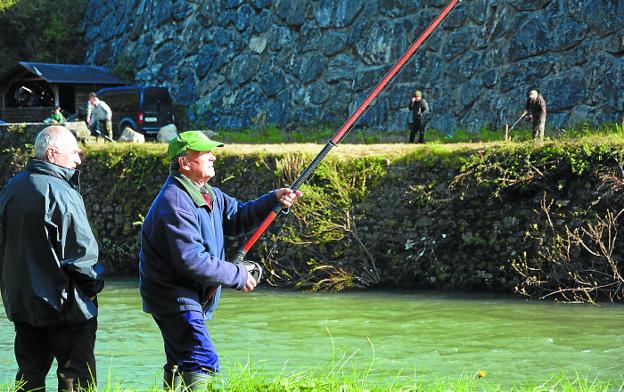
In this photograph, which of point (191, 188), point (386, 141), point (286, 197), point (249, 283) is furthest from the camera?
point (386, 141)

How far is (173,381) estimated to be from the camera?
6340 millimetres

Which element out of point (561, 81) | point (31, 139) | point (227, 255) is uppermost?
point (561, 81)

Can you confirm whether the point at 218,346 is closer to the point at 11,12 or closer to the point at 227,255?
the point at 227,255

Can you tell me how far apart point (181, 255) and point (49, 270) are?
999mm

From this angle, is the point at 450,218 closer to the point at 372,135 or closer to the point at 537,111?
the point at 537,111

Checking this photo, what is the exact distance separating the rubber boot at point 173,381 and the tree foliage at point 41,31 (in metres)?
35.8

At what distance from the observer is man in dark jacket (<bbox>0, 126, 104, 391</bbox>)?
669 centimetres

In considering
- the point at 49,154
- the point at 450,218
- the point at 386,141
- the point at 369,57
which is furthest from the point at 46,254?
the point at 369,57

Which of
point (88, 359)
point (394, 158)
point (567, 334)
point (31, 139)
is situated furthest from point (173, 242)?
point (31, 139)

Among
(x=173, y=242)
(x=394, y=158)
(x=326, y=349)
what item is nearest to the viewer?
(x=173, y=242)

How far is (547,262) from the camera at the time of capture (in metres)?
15.8

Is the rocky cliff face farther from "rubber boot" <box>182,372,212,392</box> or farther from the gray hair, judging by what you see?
"rubber boot" <box>182,372,212,392</box>

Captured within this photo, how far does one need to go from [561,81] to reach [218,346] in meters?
13.0

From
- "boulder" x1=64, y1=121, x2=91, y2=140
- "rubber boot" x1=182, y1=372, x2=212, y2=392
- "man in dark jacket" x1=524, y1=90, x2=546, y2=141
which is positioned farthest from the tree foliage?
"rubber boot" x1=182, y1=372, x2=212, y2=392
